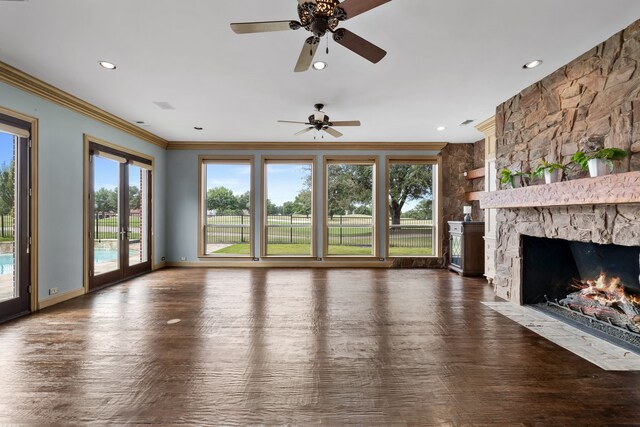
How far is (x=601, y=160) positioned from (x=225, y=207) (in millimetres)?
6545

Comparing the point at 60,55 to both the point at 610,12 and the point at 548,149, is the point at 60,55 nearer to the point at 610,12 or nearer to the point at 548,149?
the point at 610,12

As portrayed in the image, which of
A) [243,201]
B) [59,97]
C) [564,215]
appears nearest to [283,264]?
[243,201]

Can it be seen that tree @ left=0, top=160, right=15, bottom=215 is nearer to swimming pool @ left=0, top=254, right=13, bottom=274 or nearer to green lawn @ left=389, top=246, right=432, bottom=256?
swimming pool @ left=0, top=254, right=13, bottom=274

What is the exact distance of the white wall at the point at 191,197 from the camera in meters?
7.03

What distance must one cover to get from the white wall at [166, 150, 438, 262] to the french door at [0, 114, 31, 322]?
10.8 ft

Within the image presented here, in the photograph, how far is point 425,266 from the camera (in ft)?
22.8

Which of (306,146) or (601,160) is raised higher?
(306,146)

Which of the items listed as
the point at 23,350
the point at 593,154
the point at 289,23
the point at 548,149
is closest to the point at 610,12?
the point at 593,154

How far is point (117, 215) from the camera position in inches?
217

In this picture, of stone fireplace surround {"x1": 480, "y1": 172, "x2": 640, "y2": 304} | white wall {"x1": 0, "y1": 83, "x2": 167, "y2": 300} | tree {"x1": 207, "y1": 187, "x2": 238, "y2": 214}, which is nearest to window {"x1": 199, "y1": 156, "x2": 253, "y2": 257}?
tree {"x1": 207, "y1": 187, "x2": 238, "y2": 214}

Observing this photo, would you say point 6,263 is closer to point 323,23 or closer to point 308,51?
point 308,51

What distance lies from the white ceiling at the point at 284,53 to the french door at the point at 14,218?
2.64ft

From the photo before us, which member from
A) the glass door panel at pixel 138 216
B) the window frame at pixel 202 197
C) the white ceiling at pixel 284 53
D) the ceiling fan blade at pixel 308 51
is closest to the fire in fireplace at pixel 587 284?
the white ceiling at pixel 284 53

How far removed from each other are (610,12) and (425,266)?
17.4 ft
